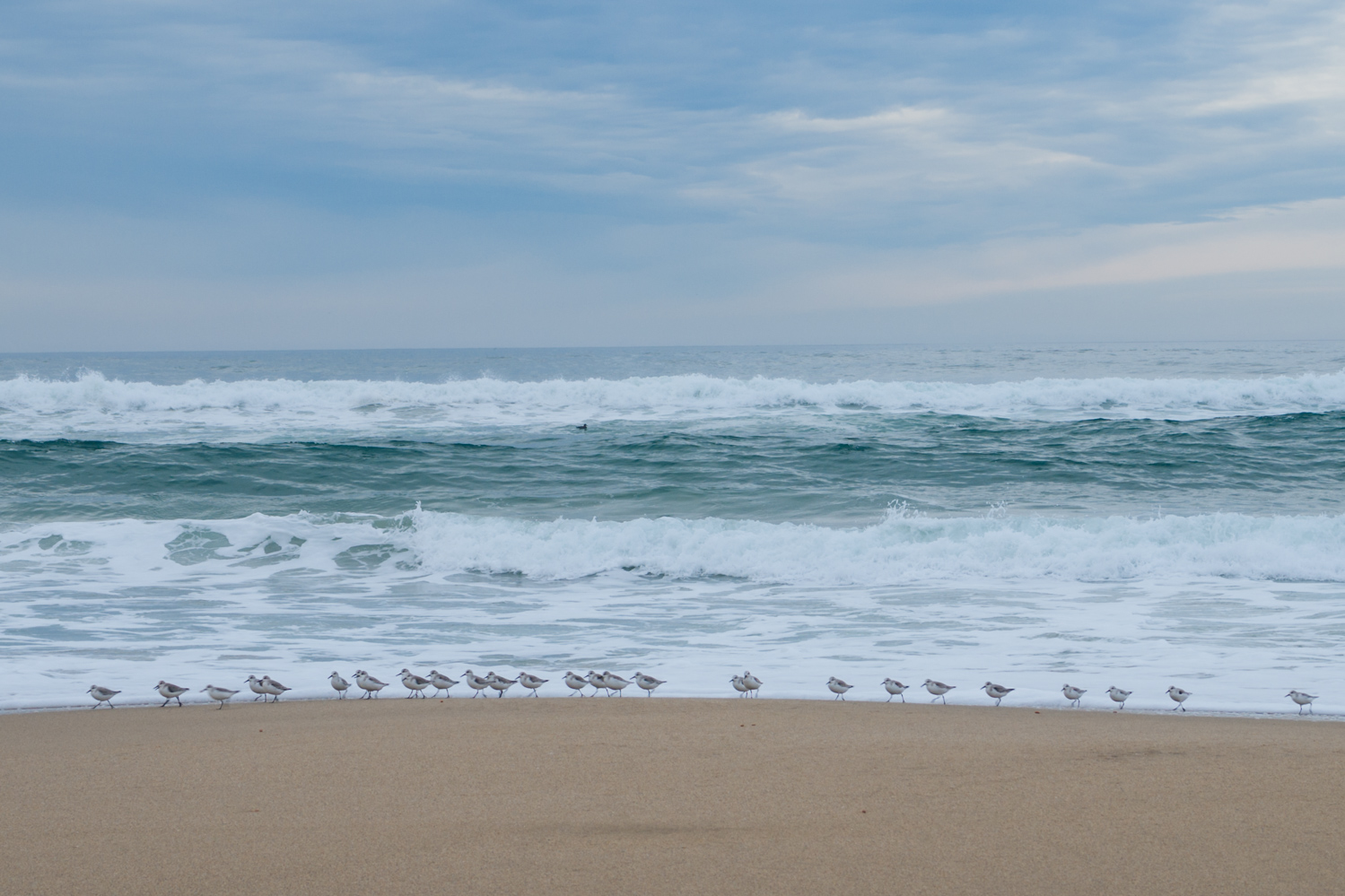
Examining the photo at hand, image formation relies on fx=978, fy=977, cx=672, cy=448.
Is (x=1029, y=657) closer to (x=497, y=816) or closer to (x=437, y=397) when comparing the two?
(x=497, y=816)

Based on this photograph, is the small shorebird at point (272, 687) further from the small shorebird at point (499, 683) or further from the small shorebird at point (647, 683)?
the small shorebird at point (647, 683)

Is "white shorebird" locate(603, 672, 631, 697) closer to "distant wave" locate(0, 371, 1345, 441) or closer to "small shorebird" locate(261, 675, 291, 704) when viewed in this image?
"small shorebird" locate(261, 675, 291, 704)

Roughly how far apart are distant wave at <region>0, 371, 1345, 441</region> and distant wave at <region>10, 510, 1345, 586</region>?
12843 mm

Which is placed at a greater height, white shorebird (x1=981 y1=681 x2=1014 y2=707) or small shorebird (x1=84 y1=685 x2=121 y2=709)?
white shorebird (x1=981 y1=681 x2=1014 y2=707)

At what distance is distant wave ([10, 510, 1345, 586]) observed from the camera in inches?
408

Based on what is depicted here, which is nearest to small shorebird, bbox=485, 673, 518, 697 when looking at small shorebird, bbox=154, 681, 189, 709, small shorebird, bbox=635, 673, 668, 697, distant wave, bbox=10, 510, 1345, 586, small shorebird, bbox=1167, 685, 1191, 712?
small shorebird, bbox=635, 673, 668, 697

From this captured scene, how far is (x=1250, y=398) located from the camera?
1125 inches

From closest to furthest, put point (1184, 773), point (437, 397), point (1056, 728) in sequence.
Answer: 1. point (1184, 773)
2. point (1056, 728)
3. point (437, 397)

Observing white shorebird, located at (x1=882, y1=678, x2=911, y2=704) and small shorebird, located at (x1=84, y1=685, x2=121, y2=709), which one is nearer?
small shorebird, located at (x1=84, y1=685, x2=121, y2=709)

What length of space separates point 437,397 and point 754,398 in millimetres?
9869

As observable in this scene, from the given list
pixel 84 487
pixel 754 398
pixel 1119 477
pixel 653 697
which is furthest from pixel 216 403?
pixel 653 697

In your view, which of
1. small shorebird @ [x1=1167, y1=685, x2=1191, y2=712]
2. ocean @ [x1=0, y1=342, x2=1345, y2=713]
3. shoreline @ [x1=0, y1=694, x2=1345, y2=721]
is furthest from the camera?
ocean @ [x1=0, y1=342, x2=1345, y2=713]

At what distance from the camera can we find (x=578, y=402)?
30250 mm

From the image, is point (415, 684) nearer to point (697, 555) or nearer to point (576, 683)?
point (576, 683)
